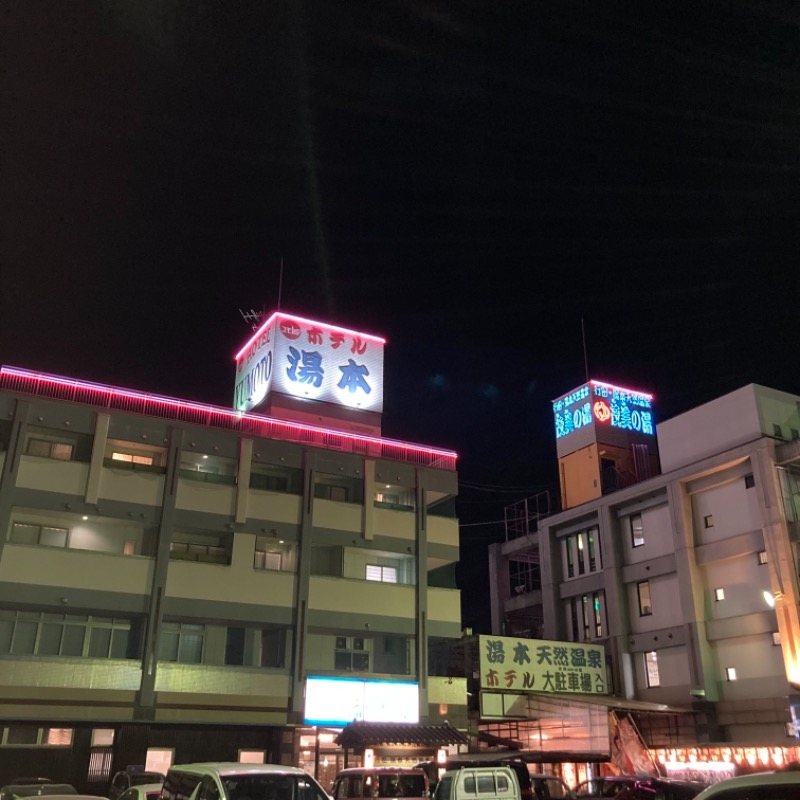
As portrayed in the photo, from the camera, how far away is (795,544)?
1239 inches

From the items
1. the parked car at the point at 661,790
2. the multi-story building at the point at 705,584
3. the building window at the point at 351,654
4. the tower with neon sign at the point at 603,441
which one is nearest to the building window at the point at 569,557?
the multi-story building at the point at 705,584

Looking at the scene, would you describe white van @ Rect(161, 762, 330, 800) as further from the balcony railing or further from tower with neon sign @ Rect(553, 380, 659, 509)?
tower with neon sign @ Rect(553, 380, 659, 509)

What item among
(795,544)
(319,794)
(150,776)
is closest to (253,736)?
(150,776)

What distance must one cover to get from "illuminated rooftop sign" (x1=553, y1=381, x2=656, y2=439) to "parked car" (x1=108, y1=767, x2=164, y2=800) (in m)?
30.7

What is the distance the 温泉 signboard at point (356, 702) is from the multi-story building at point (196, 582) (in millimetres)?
107

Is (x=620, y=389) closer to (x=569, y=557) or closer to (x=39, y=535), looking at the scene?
(x=569, y=557)

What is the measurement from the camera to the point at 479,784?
14.9 metres

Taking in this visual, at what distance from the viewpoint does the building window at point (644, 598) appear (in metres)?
38.3

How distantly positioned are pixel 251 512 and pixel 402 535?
660 centimetres

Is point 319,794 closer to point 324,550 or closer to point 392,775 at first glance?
point 392,775

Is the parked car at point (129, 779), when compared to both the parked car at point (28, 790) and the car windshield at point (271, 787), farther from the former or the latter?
the car windshield at point (271, 787)

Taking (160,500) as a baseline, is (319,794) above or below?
below

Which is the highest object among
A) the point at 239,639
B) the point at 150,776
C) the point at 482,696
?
the point at 239,639

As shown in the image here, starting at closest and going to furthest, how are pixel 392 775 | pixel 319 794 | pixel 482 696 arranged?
pixel 319 794
pixel 392 775
pixel 482 696
